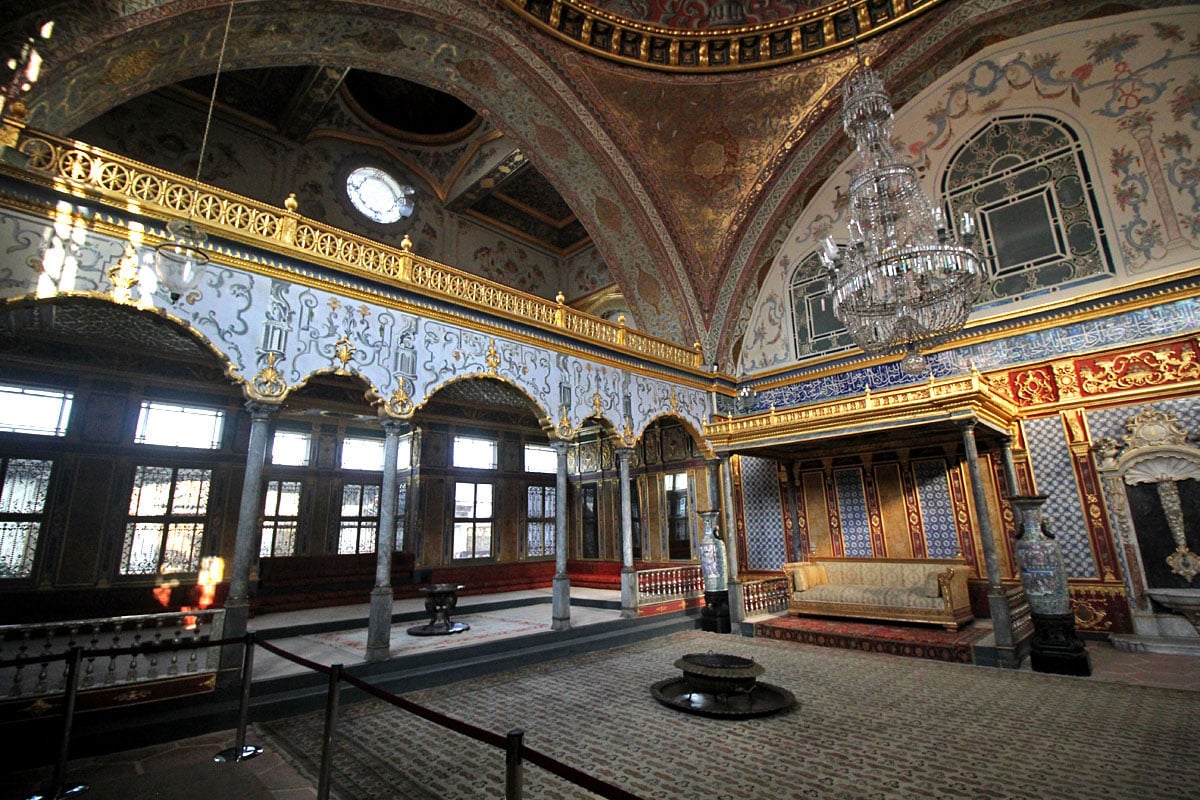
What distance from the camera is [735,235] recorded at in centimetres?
1187

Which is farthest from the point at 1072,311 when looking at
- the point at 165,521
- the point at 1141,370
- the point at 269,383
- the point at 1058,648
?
the point at 165,521

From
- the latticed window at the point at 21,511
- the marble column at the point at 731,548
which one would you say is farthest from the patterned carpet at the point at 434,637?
the latticed window at the point at 21,511

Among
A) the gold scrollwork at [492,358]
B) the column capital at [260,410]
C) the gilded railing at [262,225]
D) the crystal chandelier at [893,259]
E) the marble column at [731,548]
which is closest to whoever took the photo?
the gilded railing at [262,225]

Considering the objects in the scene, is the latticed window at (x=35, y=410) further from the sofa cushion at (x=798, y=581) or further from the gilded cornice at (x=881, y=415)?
the sofa cushion at (x=798, y=581)

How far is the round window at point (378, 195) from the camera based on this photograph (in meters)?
11.2

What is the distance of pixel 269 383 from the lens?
5.68m

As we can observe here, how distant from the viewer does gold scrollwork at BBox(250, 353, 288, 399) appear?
560 centimetres

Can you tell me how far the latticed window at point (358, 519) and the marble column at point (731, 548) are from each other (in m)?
6.58

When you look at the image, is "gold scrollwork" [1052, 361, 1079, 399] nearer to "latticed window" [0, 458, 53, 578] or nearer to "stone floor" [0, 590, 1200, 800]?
"stone floor" [0, 590, 1200, 800]

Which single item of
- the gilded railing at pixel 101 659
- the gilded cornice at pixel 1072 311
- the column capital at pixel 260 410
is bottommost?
the gilded railing at pixel 101 659

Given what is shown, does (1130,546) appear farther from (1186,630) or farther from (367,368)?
(367,368)

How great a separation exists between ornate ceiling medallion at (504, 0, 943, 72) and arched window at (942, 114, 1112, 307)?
8.54 feet

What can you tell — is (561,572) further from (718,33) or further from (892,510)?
(718,33)

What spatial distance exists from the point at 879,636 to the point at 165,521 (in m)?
10.6
